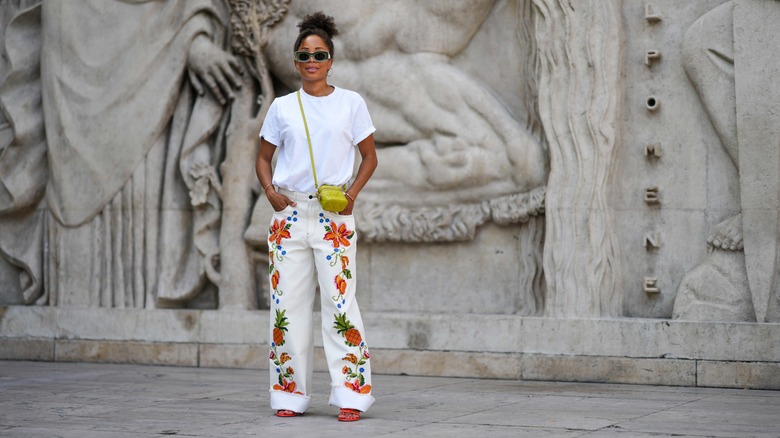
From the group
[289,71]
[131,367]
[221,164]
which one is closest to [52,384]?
[131,367]

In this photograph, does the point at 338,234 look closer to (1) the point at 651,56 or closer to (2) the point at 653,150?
(2) the point at 653,150

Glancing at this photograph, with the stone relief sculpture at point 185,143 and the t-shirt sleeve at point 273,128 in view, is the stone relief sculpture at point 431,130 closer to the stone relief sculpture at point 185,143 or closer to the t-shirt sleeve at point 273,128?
the stone relief sculpture at point 185,143

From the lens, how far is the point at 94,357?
9.78 m

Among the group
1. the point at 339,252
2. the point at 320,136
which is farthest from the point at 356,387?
the point at 320,136

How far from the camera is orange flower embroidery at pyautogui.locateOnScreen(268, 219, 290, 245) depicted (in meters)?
6.23

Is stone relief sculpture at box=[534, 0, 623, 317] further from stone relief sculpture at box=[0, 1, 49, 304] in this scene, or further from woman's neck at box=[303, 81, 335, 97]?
stone relief sculpture at box=[0, 1, 49, 304]

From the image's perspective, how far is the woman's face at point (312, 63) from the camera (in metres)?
6.20

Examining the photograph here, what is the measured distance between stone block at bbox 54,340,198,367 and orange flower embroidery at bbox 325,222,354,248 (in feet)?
11.7

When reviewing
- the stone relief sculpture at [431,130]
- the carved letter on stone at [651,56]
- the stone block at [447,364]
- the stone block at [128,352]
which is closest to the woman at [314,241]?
the stone block at [447,364]

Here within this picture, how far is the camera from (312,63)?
6207 millimetres

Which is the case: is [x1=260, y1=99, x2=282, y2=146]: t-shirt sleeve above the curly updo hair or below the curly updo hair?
below

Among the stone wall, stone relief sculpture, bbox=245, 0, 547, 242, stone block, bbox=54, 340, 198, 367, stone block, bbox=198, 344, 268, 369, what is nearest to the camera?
the stone wall

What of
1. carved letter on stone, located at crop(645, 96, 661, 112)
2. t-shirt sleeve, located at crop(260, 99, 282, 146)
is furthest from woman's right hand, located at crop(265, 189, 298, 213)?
carved letter on stone, located at crop(645, 96, 661, 112)

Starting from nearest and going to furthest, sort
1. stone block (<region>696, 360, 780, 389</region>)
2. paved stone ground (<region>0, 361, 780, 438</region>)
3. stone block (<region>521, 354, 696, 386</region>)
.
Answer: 1. paved stone ground (<region>0, 361, 780, 438</region>)
2. stone block (<region>696, 360, 780, 389</region>)
3. stone block (<region>521, 354, 696, 386</region>)
